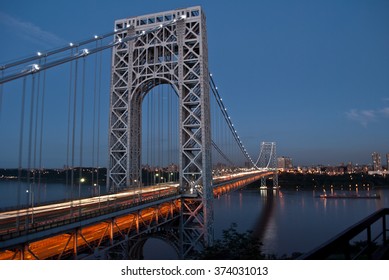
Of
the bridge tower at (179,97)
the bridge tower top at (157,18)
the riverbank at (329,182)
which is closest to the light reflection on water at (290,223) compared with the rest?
the bridge tower at (179,97)

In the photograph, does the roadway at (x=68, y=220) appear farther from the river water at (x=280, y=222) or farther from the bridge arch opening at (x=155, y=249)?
the river water at (x=280, y=222)

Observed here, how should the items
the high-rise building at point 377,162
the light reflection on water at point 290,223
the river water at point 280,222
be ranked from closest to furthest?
the river water at point 280,222, the light reflection on water at point 290,223, the high-rise building at point 377,162

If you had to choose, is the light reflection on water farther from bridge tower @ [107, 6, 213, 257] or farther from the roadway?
the roadway

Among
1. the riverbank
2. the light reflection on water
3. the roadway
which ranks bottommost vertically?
the light reflection on water

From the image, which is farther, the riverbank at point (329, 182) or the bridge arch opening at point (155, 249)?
the riverbank at point (329, 182)

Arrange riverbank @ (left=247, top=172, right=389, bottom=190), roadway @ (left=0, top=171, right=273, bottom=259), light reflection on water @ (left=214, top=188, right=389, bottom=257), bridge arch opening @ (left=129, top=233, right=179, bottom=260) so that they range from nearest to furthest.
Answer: roadway @ (left=0, top=171, right=273, bottom=259) → bridge arch opening @ (left=129, top=233, right=179, bottom=260) → light reflection on water @ (left=214, top=188, right=389, bottom=257) → riverbank @ (left=247, top=172, right=389, bottom=190)

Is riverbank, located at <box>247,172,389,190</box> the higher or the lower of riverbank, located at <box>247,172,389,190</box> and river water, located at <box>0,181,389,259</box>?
the higher

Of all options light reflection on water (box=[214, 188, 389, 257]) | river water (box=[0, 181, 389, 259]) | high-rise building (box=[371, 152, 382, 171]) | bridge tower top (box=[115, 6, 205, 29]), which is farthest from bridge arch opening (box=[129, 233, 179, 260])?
high-rise building (box=[371, 152, 382, 171])

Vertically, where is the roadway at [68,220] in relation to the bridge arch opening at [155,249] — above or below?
above
